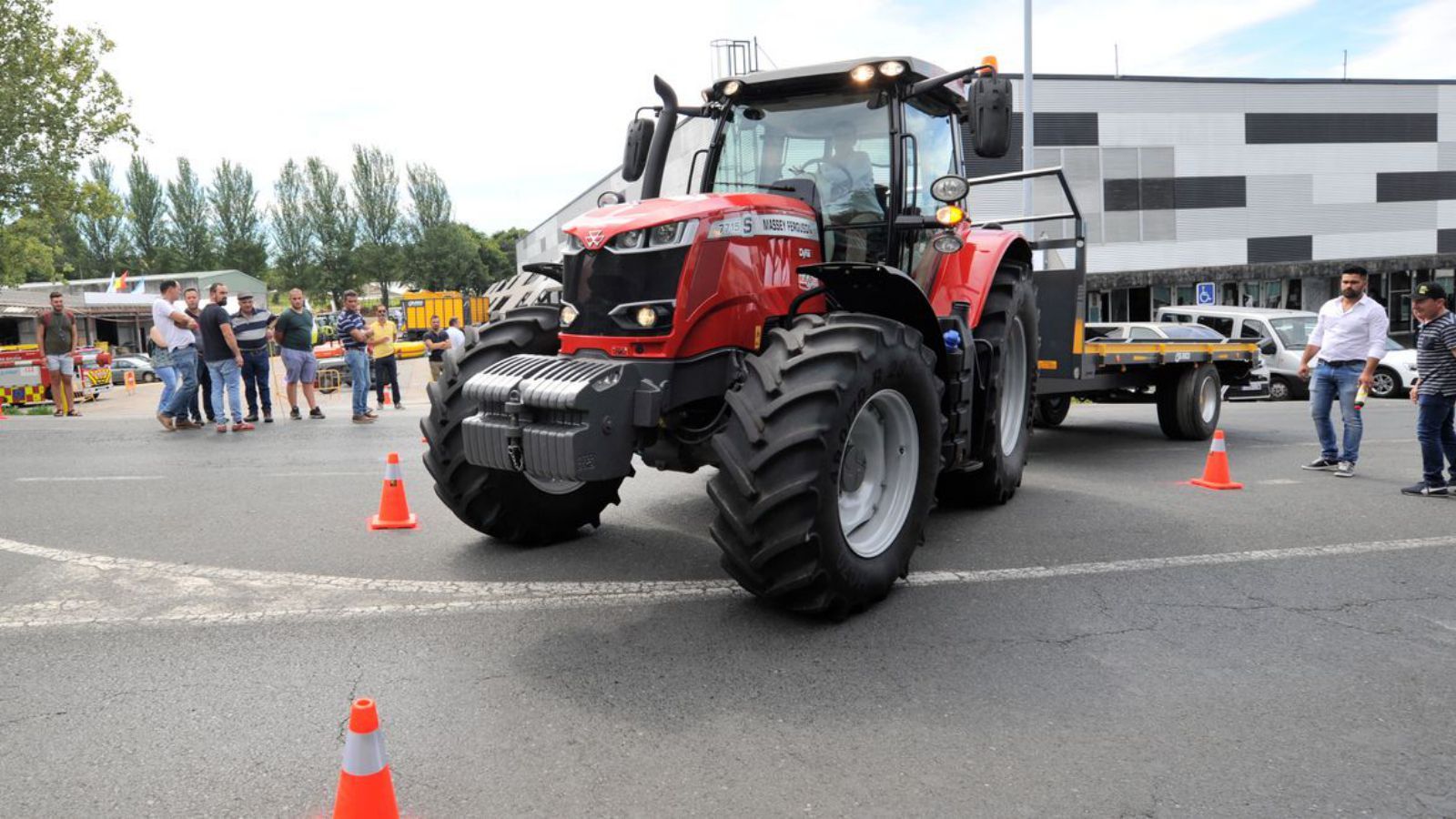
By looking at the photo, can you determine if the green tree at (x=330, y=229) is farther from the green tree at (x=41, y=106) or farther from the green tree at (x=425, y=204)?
the green tree at (x=41, y=106)

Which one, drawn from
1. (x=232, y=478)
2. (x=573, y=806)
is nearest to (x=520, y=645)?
(x=573, y=806)

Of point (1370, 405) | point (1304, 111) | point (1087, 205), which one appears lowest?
point (1370, 405)

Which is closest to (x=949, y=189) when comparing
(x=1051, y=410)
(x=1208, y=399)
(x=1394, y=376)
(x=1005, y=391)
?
(x=1005, y=391)

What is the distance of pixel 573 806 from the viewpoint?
9.41ft

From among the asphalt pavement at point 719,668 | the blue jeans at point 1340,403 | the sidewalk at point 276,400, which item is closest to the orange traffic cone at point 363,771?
the asphalt pavement at point 719,668

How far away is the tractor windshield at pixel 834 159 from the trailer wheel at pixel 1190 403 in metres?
6.39

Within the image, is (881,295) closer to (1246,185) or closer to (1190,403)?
(1190,403)

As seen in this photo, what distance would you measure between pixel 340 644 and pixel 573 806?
1829 millimetres

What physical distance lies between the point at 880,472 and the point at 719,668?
161 centimetres

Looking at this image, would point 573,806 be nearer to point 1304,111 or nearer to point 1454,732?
point 1454,732

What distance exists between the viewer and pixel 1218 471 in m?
7.82

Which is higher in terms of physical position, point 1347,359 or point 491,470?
point 1347,359

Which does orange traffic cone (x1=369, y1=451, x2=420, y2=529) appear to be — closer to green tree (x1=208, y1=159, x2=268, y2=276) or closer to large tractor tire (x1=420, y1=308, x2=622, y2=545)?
large tractor tire (x1=420, y1=308, x2=622, y2=545)

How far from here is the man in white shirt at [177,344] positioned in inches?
477
